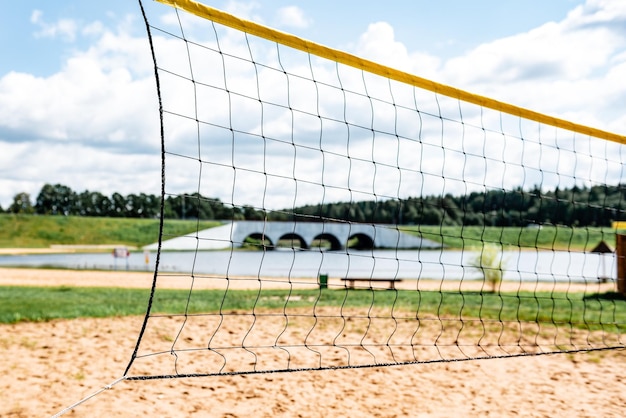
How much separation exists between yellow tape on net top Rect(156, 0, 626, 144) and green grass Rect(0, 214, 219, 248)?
45.5m

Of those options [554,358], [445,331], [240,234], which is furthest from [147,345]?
[240,234]

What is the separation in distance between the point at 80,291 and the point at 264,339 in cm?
737

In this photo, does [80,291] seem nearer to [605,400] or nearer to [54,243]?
[605,400]

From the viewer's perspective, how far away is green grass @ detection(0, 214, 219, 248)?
5053cm

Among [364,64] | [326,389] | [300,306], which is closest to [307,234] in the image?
[300,306]

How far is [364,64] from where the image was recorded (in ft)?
14.1

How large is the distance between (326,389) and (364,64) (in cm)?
242

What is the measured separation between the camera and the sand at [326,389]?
3.86m

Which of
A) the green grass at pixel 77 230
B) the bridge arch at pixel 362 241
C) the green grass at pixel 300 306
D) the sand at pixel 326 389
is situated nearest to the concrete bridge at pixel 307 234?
Result: the bridge arch at pixel 362 241

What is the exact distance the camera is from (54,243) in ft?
166

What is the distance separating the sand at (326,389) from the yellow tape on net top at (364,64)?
2.24 m

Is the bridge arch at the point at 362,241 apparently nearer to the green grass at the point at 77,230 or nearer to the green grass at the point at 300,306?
the green grass at the point at 77,230

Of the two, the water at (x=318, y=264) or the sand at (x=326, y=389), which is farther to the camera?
the water at (x=318, y=264)

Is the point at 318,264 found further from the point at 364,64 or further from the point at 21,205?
the point at 21,205
